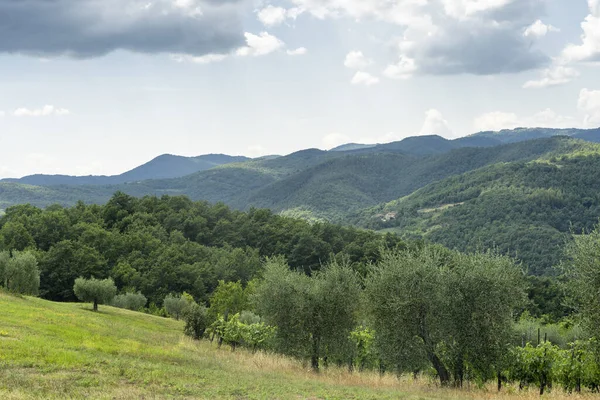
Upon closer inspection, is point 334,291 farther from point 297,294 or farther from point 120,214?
point 120,214

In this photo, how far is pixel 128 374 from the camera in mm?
21781

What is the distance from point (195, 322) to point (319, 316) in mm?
19439

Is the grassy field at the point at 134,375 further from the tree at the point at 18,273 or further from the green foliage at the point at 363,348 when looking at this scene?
the tree at the point at 18,273

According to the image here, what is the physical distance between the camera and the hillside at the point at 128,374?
60.7ft

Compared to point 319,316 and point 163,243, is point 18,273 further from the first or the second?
point 163,243

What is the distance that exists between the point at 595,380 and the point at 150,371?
75.2 ft

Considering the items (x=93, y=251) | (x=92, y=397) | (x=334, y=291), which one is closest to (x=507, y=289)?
(x=334, y=291)

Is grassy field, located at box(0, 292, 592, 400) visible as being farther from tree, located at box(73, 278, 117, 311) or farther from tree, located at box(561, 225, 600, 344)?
Answer: tree, located at box(73, 278, 117, 311)

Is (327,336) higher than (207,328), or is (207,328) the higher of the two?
(327,336)

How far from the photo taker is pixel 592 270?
21.4 meters

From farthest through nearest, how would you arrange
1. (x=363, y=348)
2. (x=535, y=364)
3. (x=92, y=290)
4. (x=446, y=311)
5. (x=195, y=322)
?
(x=92, y=290) < (x=195, y=322) < (x=363, y=348) < (x=446, y=311) < (x=535, y=364)

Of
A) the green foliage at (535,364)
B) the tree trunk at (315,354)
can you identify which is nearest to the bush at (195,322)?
the tree trunk at (315,354)

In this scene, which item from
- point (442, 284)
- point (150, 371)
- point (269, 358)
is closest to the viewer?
point (150, 371)

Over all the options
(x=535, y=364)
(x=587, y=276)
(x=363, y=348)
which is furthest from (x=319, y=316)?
(x=587, y=276)
